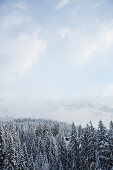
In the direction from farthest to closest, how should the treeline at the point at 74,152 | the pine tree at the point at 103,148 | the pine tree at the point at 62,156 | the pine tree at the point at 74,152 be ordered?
the pine tree at the point at 62,156
the pine tree at the point at 74,152
the treeline at the point at 74,152
the pine tree at the point at 103,148

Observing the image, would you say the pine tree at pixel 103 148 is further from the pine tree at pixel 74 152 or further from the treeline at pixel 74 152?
the pine tree at pixel 74 152

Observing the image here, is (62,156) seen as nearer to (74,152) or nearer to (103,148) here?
(74,152)

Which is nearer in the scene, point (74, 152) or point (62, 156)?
point (74, 152)

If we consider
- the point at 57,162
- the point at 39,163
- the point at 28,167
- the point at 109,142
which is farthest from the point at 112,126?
the point at 39,163

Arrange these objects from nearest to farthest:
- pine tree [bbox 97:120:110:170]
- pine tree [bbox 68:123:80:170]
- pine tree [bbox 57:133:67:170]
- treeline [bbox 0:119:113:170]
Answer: pine tree [bbox 97:120:110:170], treeline [bbox 0:119:113:170], pine tree [bbox 68:123:80:170], pine tree [bbox 57:133:67:170]

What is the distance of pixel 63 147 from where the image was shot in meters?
55.9

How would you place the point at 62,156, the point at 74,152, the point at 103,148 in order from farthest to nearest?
the point at 62,156 < the point at 74,152 < the point at 103,148

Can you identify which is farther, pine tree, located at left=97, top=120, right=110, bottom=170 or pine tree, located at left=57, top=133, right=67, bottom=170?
pine tree, located at left=57, top=133, right=67, bottom=170

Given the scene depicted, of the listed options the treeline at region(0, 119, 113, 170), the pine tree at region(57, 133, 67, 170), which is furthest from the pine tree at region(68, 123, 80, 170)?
the pine tree at region(57, 133, 67, 170)

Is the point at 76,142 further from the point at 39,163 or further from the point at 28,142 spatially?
the point at 28,142

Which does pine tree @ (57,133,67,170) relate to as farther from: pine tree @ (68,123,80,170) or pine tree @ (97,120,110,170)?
pine tree @ (97,120,110,170)

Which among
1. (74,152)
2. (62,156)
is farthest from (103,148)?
(62,156)

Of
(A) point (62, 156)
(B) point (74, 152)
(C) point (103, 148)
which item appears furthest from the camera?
(A) point (62, 156)

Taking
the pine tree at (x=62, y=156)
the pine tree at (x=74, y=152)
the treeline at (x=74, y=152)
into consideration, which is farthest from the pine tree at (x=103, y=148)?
the pine tree at (x=62, y=156)
